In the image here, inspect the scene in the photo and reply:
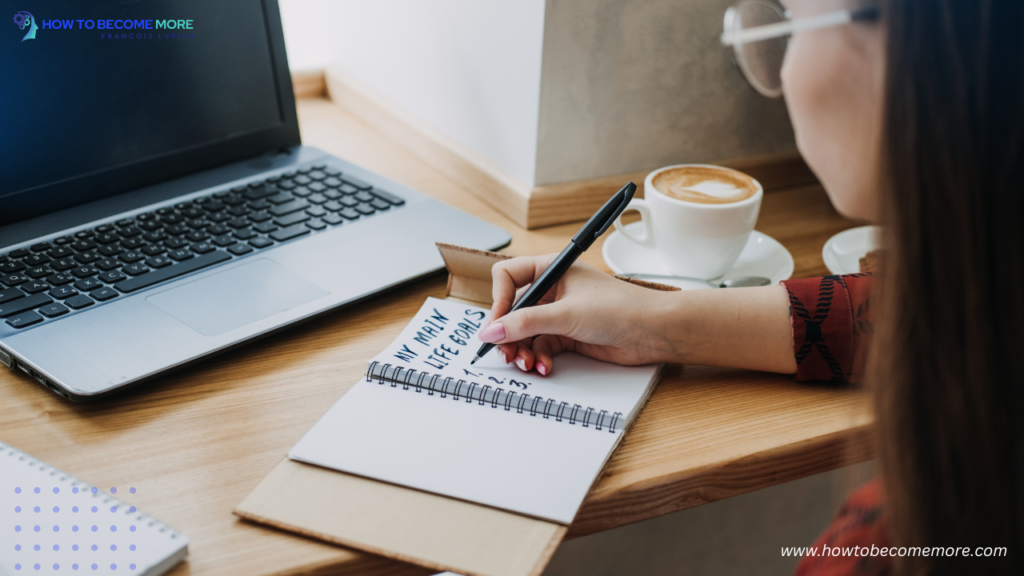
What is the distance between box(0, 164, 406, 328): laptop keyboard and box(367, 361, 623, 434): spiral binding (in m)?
0.25

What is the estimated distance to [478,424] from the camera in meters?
0.54

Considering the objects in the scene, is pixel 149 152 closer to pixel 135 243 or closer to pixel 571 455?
pixel 135 243

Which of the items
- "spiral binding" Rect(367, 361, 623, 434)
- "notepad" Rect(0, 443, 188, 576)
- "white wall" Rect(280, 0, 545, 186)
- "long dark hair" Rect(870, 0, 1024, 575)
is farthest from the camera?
"white wall" Rect(280, 0, 545, 186)

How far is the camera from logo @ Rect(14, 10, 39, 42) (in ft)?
2.31

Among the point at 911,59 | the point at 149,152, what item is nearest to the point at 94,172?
the point at 149,152

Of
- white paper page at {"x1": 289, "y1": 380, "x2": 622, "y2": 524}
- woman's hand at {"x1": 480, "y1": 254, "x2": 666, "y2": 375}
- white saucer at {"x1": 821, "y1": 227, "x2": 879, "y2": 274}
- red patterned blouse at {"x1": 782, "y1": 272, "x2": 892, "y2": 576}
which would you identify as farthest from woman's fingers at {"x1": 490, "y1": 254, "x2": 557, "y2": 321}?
white saucer at {"x1": 821, "y1": 227, "x2": 879, "y2": 274}

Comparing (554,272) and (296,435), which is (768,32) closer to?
(554,272)

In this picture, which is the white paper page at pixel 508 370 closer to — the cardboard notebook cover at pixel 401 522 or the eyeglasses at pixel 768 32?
the cardboard notebook cover at pixel 401 522

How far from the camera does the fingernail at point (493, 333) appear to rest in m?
0.59

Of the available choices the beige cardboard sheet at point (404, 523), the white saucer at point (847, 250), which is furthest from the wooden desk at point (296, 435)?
the white saucer at point (847, 250)

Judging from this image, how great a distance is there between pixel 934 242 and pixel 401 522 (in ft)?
1.08

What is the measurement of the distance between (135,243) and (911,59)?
677mm

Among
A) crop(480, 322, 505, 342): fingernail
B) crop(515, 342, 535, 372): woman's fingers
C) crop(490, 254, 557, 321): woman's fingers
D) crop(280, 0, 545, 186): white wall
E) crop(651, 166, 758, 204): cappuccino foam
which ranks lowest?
crop(515, 342, 535, 372): woman's fingers

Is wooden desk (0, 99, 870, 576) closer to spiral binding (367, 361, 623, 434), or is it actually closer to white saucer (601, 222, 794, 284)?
spiral binding (367, 361, 623, 434)
